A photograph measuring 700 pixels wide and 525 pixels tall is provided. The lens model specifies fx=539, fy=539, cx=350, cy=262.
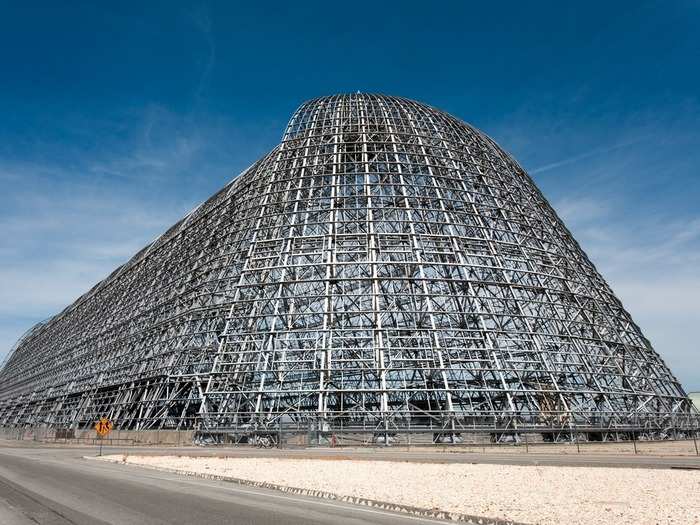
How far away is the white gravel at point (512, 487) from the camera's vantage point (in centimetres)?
884

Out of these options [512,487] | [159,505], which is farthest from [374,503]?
[159,505]

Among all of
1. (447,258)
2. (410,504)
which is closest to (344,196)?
(447,258)

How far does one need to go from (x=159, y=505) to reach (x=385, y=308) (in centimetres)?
2103

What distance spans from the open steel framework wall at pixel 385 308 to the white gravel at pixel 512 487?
29.6 ft

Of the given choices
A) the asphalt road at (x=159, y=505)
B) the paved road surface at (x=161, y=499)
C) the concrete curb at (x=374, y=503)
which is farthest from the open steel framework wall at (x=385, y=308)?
the asphalt road at (x=159, y=505)

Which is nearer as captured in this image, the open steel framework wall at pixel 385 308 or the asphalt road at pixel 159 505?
the asphalt road at pixel 159 505

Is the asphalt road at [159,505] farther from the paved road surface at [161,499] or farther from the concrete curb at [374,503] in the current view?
the concrete curb at [374,503]

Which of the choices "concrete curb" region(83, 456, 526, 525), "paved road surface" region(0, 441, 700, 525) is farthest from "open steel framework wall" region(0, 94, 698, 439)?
"concrete curb" region(83, 456, 526, 525)

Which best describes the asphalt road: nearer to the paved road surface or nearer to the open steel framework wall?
the paved road surface

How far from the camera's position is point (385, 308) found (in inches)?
1196

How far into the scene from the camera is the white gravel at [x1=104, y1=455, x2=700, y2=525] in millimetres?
8844

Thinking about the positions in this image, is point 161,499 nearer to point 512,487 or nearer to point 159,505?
point 159,505

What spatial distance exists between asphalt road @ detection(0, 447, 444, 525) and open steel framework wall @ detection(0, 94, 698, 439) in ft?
41.7

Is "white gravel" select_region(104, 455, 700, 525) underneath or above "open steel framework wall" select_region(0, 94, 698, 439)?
underneath
